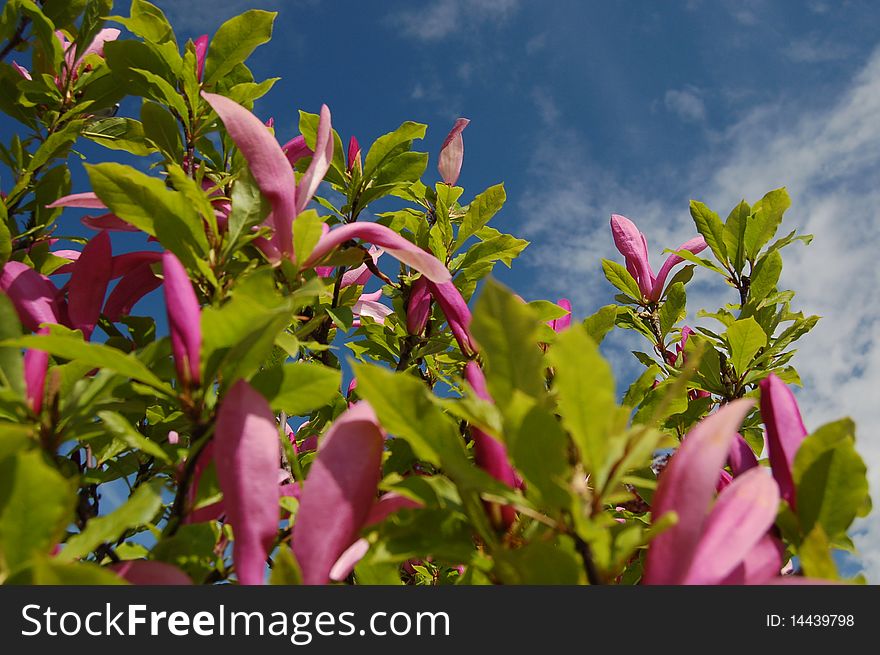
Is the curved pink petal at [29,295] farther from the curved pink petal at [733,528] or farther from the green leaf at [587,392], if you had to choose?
the curved pink petal at [733,528]

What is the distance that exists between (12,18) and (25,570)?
7.45 feet

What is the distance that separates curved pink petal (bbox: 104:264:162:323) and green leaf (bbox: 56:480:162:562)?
764 mm

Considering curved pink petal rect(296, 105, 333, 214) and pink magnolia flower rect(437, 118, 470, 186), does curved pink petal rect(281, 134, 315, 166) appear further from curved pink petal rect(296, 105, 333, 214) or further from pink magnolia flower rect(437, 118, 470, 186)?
pink magnolia flower rect(437, 118, 470, 186)

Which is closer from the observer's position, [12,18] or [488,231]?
[12,18]

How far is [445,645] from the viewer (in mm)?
826

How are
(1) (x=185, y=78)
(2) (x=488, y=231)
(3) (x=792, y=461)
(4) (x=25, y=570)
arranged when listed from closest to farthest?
(4) (x=25, y=570)
(3) (x=792, y=461)
(1) (x=185, y=78)
(2) (x=488, y=231)

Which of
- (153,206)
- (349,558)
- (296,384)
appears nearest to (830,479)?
(349,558)

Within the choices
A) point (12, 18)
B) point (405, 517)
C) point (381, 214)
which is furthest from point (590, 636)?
point (12, 18)

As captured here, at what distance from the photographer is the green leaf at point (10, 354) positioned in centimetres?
104

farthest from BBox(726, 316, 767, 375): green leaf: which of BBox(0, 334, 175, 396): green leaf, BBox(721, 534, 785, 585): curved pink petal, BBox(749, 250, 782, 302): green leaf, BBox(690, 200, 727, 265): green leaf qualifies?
BBox(0, 334, 175, 396): green leaf

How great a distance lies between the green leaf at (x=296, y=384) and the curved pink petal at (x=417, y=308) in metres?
1.16

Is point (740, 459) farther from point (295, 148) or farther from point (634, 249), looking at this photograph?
point (634, 249)

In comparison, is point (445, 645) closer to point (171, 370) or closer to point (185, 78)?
point (171, 370)

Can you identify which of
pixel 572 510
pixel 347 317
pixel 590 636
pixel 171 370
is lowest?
pixel 590 636
